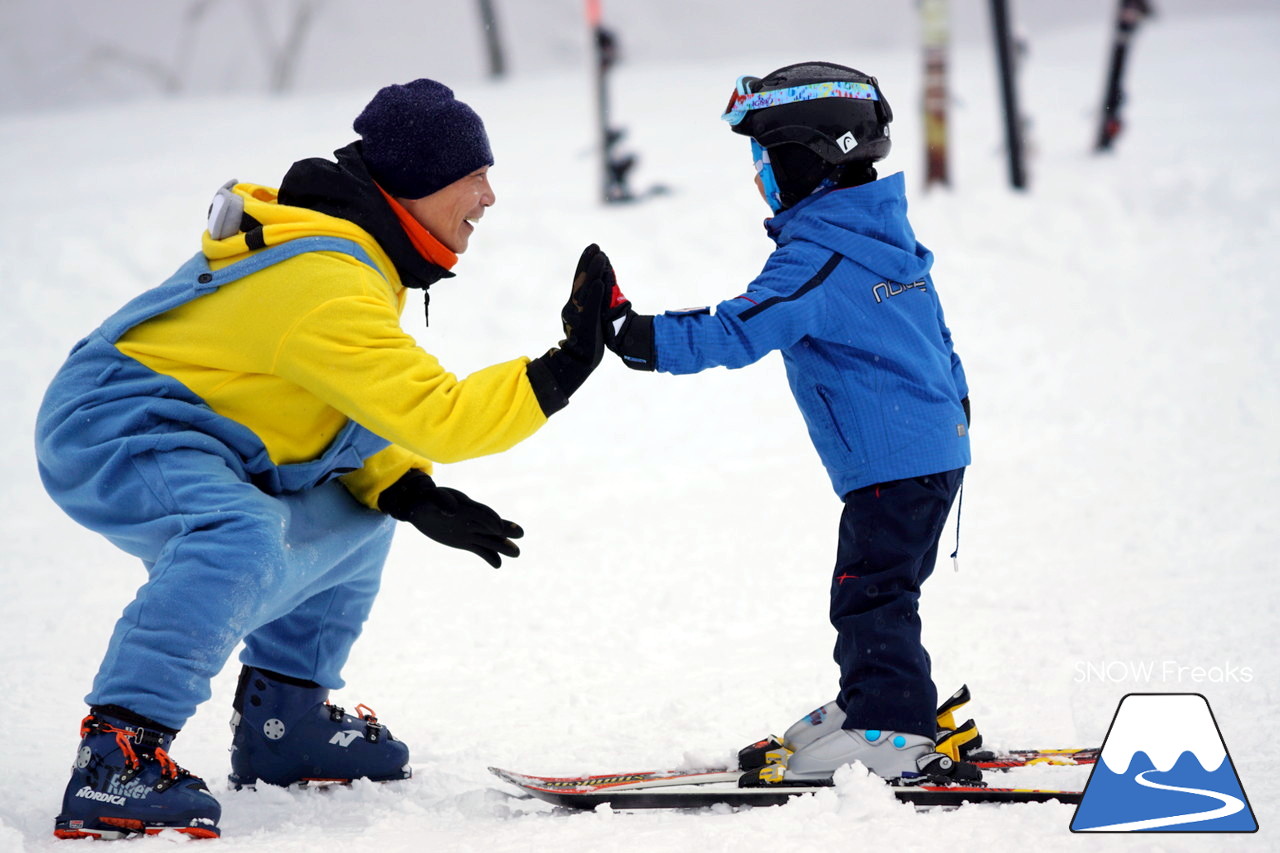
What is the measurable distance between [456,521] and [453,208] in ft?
2.35

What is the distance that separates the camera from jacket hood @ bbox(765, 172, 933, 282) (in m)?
2.57

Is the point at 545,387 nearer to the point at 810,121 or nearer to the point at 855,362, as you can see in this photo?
the point at 855,362

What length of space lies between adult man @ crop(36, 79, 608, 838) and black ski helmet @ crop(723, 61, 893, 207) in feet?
1.64

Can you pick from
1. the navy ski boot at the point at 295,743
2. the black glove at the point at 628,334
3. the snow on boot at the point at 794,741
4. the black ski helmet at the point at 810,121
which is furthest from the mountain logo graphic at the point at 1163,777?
the navy ski boot at the point at 295,743

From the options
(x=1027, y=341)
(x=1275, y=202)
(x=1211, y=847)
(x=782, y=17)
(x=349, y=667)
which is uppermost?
(x=782, y=17)

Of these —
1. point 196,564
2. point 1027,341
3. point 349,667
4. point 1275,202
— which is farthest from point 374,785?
point 1275,202

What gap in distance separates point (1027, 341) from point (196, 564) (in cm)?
580

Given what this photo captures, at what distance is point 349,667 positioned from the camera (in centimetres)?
371

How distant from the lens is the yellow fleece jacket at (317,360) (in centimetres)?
241

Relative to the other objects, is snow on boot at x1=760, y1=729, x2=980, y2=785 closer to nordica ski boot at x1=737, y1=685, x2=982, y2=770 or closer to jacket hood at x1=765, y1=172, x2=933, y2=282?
nordica ski boot at x1=737, y1=685, x2=982, y2=770

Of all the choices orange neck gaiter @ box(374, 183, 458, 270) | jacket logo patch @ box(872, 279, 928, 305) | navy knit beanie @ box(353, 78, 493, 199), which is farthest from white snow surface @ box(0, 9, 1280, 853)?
navy knit beanie @ box(353, 78, 493, 199)

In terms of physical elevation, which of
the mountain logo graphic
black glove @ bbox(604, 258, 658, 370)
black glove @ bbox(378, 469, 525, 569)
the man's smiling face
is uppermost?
the man's smiling face

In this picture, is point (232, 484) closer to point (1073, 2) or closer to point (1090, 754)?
point (1090, 754)

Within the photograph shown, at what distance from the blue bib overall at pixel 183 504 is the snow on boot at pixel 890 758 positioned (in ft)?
3.88
